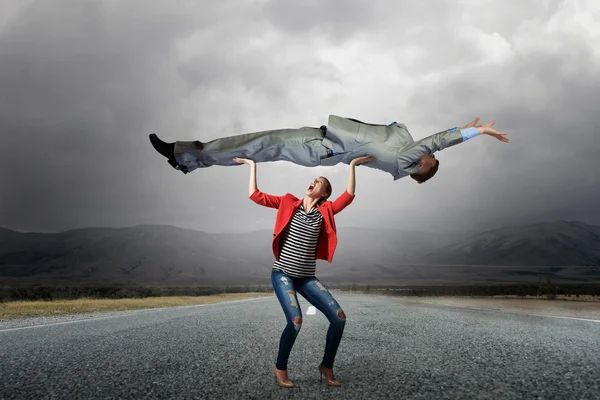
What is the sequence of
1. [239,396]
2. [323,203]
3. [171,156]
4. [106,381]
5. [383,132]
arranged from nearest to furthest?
[239,396], [106,381], [323,203], [383,132], [171,156]

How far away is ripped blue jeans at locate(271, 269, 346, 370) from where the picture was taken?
4094 millimetres

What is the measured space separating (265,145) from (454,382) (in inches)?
137

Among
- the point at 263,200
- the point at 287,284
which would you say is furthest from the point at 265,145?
the point at 287,284

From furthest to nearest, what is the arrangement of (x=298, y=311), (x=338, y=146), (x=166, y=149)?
(x=166, y=149)
(x=338, y=146)
(x=298, y=311)

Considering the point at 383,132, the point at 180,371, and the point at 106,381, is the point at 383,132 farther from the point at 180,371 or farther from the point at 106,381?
the point at 106,381

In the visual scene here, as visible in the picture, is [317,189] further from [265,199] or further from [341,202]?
[265,199]

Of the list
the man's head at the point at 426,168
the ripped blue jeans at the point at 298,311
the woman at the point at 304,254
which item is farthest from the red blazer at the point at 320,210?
the man's head at the point at 426,168

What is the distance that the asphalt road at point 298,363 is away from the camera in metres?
3.85

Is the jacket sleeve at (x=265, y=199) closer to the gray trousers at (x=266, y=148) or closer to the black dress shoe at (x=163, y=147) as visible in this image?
the gray trousers at (x=266, y=148)

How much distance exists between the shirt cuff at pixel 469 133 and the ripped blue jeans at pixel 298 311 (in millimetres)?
2448

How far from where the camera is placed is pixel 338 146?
5141mm

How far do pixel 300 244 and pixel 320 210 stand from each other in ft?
1.48

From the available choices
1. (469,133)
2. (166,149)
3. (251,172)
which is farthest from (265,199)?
(469,133)

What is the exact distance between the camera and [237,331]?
7965 millimetres
